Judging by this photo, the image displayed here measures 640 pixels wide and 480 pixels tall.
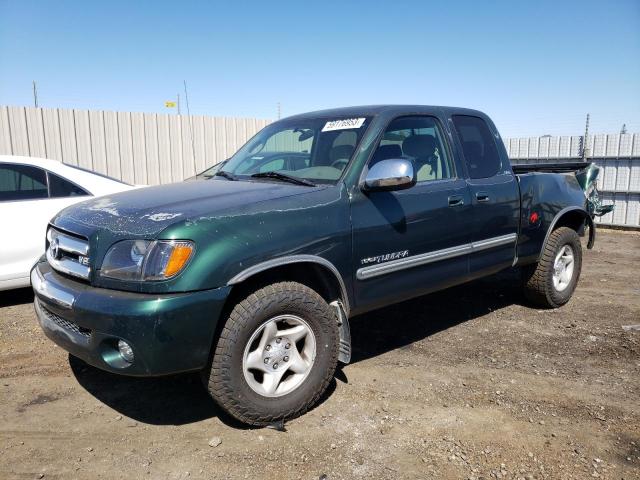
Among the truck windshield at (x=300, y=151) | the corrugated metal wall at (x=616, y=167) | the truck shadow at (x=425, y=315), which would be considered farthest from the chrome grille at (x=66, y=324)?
the corrugated metal wall at (x=616, y=167)

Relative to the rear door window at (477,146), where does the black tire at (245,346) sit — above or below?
below

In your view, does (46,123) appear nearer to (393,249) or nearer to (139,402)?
(139,402)

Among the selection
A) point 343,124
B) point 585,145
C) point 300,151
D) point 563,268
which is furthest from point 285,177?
point 585,145

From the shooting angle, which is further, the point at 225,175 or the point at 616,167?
the point at 616,167

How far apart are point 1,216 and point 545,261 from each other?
5387 mm

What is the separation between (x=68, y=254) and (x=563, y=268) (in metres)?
4.72

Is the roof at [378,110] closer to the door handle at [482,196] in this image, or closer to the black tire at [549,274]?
the door handle at [482,196]

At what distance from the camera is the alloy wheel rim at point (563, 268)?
514cm

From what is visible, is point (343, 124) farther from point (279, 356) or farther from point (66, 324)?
point (66, 324)

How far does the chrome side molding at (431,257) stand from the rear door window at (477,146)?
1.88 ft

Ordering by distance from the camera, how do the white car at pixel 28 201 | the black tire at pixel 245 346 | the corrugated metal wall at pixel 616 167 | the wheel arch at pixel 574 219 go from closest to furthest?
the black tire at pixel 245 346, the white car at pixel 28 201, the wheel arch at pixel 574 219, the corrugated metal wall at pixel 616 167

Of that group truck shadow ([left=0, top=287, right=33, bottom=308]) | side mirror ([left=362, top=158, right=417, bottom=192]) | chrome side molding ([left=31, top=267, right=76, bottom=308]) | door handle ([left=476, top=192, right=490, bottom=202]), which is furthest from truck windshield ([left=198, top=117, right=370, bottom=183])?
truck shadow ([left=0, top=287, right=33, bottom=308])

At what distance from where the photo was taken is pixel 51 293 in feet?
9.35

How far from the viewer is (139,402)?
10.5ft
